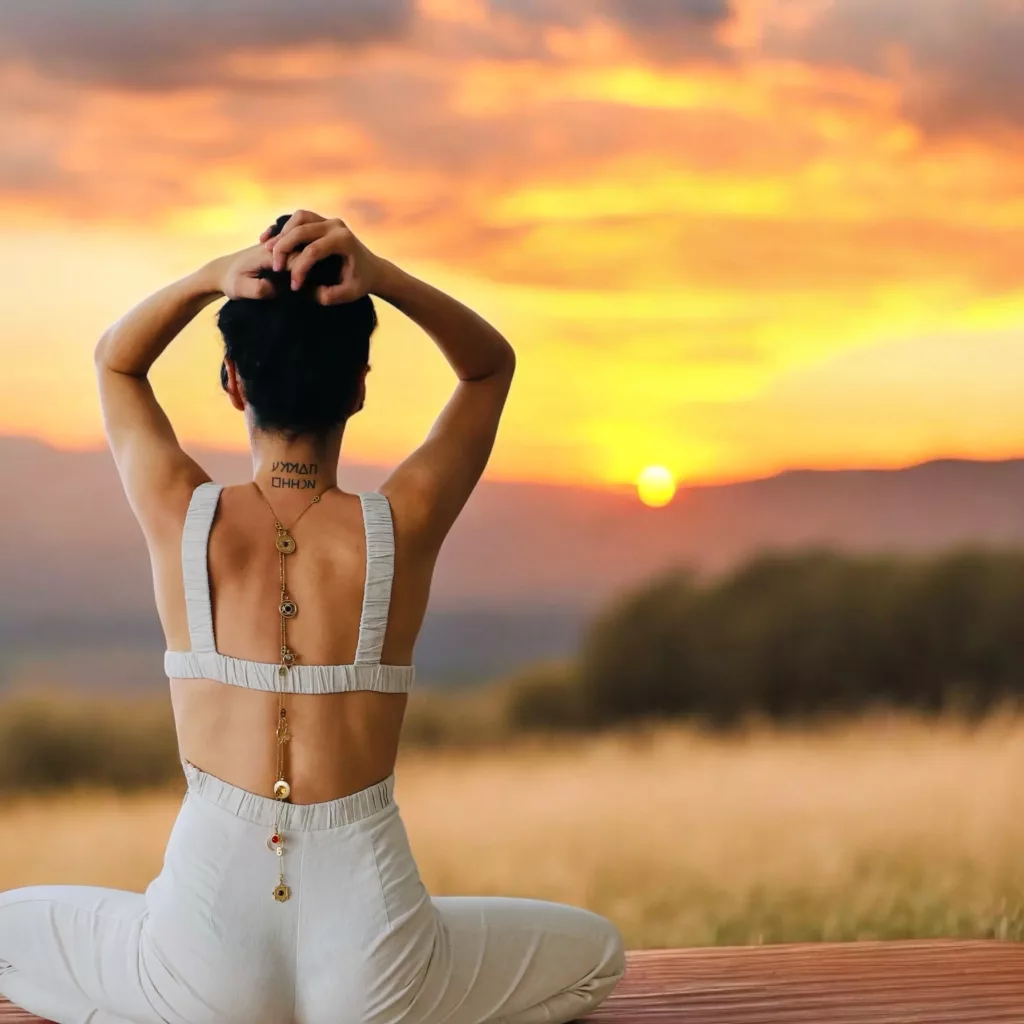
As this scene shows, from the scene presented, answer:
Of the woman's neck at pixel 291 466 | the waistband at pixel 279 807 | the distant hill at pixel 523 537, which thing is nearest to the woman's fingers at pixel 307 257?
the woman's neck at pixel 291 466

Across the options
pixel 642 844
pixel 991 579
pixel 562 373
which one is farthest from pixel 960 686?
pixel 562 373

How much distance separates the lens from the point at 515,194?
3.17 m

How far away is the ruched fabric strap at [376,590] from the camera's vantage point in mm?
1781

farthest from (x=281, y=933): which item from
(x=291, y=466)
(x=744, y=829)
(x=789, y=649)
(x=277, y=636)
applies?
(x=789, y=649)

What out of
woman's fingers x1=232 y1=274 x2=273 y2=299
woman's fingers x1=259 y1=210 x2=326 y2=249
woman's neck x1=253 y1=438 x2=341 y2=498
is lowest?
woman's neck x1=253 y1=438 x2=341 y2=498

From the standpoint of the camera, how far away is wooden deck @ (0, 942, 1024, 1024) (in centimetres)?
231

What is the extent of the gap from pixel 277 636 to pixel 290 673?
51mm

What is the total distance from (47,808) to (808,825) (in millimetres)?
1761

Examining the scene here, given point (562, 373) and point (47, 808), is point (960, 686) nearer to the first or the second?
point (562, 373)

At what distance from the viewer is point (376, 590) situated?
178cm

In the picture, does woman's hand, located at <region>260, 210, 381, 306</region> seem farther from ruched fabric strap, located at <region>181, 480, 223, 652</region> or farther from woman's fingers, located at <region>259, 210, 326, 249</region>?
ruched fabric strap, located at <region>181, 480, 223, 652</region>

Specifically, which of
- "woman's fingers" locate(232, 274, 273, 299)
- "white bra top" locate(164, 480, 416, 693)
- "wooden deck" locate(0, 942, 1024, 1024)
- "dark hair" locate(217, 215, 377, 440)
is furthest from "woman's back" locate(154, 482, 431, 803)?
"wooden deck" locate(0, 942, 1024, 1024)

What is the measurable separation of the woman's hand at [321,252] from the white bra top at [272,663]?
29 cm

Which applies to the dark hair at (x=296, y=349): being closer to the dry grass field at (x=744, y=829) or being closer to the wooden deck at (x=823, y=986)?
the wooden deck at (x=823, y=986)
